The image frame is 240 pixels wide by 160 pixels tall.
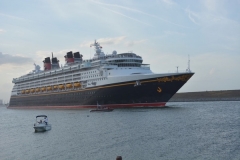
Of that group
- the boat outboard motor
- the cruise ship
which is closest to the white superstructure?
the cruise ship

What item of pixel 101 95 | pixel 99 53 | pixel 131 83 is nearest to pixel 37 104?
pixel 99 53

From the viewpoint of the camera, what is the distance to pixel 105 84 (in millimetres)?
64375

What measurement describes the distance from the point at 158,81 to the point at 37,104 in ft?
167

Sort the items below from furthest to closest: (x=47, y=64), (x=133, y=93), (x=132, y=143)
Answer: (x=47, y=64) < (x=133, y=93) < (x=132, y=143)

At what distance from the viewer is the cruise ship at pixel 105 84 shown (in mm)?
58562

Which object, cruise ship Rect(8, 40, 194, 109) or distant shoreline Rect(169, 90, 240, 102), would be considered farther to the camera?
distant shoreline Rect(169, 90, 240, 102)

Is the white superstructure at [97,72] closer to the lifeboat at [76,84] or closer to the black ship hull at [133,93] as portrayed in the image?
the lifeboat at [76,84]

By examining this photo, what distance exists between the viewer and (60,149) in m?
27.2

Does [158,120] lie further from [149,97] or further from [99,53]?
[99,53]

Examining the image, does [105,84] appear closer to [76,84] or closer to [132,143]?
[76,84]

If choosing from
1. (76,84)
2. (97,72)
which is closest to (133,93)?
(97,72)

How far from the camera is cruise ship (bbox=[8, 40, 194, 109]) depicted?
5856 centimetres

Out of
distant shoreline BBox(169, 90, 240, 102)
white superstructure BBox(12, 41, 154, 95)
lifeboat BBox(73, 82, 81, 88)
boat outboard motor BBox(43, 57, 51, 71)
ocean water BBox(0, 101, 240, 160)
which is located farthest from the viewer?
distant shoreline BBox(169, 90, 240, 102)

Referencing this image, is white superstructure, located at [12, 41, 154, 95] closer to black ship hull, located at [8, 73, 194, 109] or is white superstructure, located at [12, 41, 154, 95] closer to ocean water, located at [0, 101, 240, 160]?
black ship hull, located at [8, 73, 194, 109]
